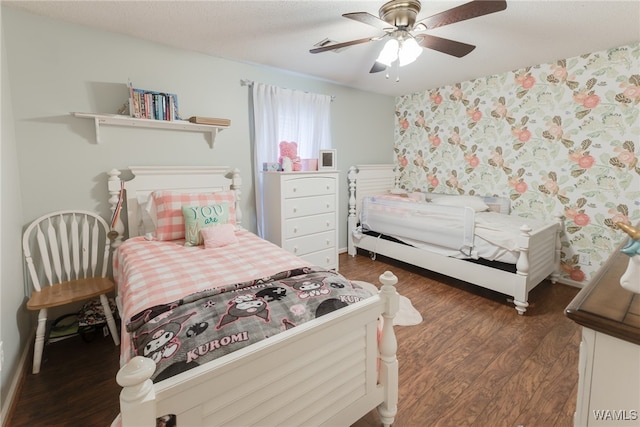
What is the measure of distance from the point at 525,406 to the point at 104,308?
267 cm

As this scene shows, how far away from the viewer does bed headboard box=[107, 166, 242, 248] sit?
2.42 m

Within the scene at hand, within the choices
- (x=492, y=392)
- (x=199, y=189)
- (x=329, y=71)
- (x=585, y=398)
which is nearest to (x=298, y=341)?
(x=585, y=398)

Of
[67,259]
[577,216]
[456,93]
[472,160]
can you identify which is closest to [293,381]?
[67,259]

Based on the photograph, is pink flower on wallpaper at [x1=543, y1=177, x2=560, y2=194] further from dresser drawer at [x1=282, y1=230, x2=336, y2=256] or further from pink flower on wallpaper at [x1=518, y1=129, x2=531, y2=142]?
dresser drawer at [x1=282, y1=230, x2=336, y2=256]

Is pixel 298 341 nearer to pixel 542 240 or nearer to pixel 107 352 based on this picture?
pixel 107 352

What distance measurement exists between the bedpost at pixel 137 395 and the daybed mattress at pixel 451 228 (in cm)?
276

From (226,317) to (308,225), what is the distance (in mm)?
2107

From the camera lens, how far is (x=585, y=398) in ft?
2.60

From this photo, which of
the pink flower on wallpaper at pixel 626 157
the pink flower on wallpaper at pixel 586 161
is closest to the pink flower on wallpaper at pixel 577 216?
the pink flower on wallpaper at pixel 586 161

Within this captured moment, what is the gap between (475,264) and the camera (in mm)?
2861

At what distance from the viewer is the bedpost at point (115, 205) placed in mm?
2393

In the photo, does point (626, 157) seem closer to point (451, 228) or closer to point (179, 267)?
point (451, 228)

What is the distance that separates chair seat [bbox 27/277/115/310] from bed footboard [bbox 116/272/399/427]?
161 cm

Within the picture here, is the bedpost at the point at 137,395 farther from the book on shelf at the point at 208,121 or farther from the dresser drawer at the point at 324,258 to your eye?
the dresser drawer at the point at 324,258
